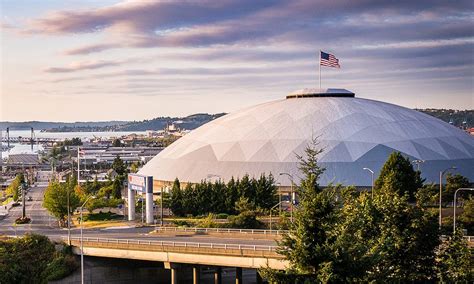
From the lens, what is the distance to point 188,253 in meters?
52.4

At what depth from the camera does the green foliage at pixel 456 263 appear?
33.2m

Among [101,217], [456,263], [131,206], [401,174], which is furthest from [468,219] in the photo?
[101,217]

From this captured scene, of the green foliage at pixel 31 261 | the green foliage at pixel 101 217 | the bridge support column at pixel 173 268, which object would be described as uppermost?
the green foliage at pixel 101 217

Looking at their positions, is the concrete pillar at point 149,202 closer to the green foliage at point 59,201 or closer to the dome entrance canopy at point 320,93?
the green foliage at point 59,201

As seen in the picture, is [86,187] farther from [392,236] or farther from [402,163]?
[392,236]

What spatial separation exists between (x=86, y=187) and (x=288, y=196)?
1696 inches

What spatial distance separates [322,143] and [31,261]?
54425 millimetres

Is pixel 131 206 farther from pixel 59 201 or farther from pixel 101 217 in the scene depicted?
pixel 59 201

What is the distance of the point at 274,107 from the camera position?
375 ft

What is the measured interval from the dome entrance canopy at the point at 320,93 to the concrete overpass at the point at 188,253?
214 feet

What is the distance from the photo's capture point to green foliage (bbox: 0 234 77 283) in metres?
46.3

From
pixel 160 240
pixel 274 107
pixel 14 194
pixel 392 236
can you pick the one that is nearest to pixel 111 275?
pixel 160 240

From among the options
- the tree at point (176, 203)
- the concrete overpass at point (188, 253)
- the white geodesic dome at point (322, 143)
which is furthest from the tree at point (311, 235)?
the white geodesic dome at point (322, 143)

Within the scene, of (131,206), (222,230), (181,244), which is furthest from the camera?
(131,206)
